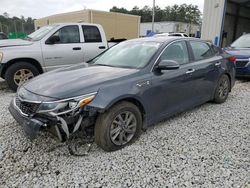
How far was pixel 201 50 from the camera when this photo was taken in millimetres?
4184

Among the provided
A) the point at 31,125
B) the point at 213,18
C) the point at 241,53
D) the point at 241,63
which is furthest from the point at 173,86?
the point at 213,18

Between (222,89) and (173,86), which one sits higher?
(173,86)

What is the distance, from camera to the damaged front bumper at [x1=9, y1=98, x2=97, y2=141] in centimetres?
238

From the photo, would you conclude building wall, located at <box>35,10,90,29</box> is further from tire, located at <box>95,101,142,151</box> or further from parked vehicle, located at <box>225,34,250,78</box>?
tire, located at <box>95,101,142,151</box>

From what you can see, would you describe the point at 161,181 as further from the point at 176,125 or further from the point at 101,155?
the point at 176,125

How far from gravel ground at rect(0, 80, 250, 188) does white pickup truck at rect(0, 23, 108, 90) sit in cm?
204

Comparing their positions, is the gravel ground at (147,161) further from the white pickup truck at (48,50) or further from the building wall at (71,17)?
the building wall at (71,17)

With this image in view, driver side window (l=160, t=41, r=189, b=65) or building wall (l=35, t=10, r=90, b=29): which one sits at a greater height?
building wall (l=35, t=10, r=90, b=29)

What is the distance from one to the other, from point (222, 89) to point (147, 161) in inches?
116

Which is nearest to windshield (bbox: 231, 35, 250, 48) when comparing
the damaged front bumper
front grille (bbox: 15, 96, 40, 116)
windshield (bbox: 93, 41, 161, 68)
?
windshield (bbox: 93, 41, 161, 68)

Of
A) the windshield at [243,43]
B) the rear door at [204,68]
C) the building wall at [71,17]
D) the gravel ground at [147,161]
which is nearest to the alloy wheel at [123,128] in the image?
the gravel ground at [147,161]

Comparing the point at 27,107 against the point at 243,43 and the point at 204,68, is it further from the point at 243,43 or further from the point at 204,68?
the point at 243,43

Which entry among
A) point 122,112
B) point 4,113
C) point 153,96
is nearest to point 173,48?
point 153,96

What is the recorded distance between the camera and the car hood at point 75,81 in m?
Result: 2.51
